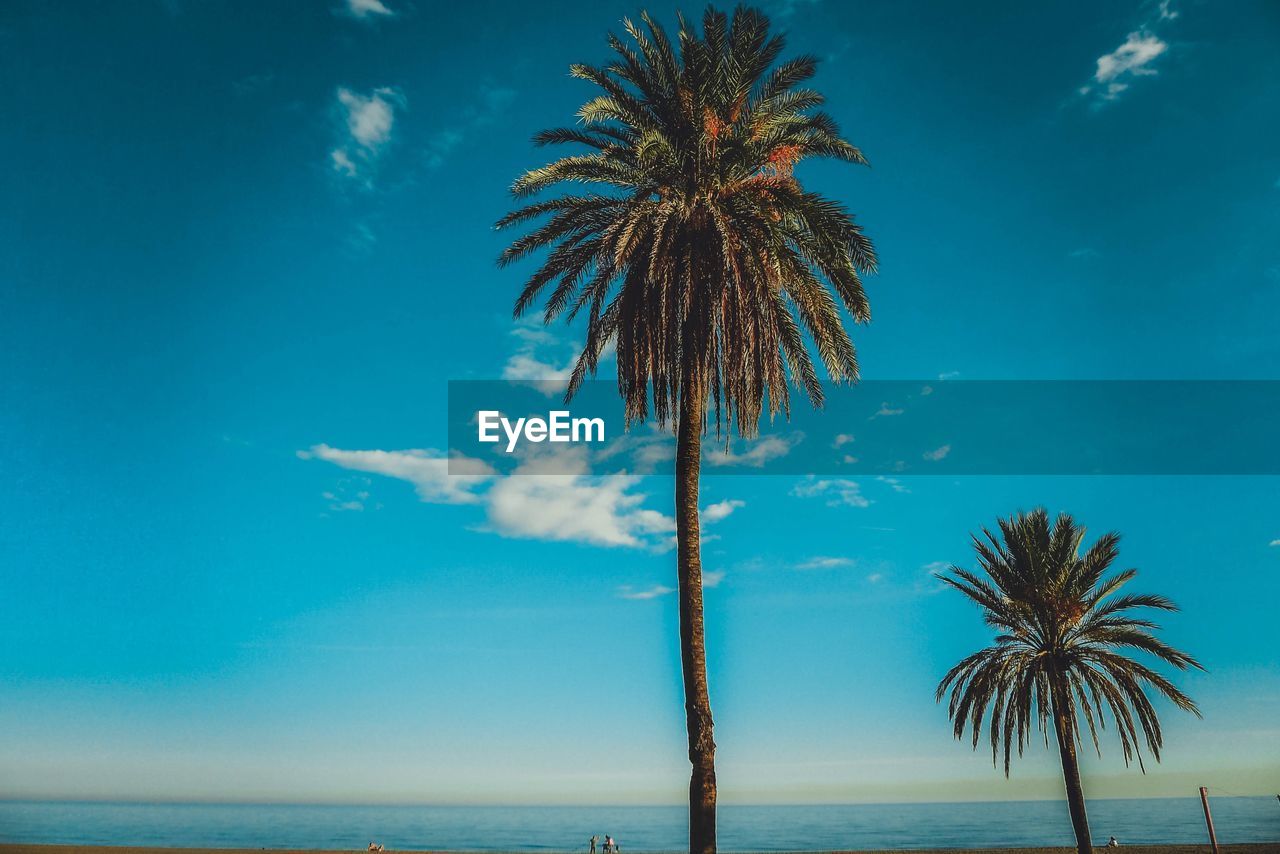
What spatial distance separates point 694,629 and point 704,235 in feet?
26.0

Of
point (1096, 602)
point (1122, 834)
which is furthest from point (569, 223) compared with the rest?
point (1122, 834)

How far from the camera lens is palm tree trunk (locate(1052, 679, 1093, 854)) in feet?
83.1

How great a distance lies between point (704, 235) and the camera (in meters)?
17.0

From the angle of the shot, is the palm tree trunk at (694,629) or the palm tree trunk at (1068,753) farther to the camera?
the palm tree trunk at (1068,753)

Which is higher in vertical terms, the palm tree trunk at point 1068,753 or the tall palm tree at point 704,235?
the tall palm tree at point 704,235

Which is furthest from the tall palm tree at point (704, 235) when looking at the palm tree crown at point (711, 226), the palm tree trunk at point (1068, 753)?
the palm tree trunk at point (1068, 753)

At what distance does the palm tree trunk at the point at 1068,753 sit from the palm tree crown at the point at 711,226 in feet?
48.7

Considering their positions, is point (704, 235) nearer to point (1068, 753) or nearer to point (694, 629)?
point (694, 629)

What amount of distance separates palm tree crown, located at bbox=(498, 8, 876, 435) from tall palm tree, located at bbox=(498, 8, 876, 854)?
30 mm

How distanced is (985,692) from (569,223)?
64.9ft

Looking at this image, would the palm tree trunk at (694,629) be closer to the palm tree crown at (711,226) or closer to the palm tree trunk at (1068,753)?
the palm tree crown at (711,226)

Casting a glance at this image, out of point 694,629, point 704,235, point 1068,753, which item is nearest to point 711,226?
point 704,235

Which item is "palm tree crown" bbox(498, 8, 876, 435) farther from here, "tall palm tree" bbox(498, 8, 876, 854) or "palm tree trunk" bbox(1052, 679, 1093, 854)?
"palm tree trunk" bbox(1052, 679, 1093, 854)

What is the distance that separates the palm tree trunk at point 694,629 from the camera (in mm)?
14102
